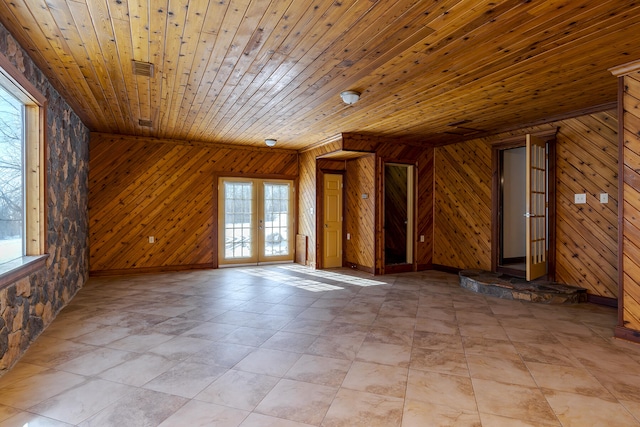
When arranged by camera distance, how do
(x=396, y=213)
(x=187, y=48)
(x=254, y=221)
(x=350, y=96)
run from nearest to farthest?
(x=187, y=48) < (x=350, y=96) < (x=254, y=221) < (x=396, y=213)

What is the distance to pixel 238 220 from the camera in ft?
24.7

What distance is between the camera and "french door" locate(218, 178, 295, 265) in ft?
24.3

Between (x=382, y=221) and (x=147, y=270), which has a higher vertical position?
(x=382, y=221)

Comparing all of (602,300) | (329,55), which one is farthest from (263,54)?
(602,300)

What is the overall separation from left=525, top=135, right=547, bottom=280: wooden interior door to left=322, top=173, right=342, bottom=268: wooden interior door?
3593 mm

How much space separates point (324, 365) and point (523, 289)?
130 inches

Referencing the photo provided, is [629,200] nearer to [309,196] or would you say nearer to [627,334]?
[627,334]

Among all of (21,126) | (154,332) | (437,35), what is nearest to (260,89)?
(437,35)

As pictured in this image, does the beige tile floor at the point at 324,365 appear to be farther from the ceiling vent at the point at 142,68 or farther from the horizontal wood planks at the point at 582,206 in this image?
the ceiling vent at the point at 142,68

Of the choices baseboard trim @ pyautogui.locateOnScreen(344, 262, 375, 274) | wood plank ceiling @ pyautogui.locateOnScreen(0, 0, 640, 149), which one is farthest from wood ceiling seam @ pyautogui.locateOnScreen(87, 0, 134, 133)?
baseboard trim @ pyautogui.locateOnScreen(344, 262, 375, 274)

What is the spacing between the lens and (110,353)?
296 cm

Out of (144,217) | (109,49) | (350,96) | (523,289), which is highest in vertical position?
(109,49)

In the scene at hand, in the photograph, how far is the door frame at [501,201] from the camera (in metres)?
5.13

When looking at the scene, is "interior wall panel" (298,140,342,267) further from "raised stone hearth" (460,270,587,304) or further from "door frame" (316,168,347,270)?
"raised stone hearth" (460,270,587,304)
